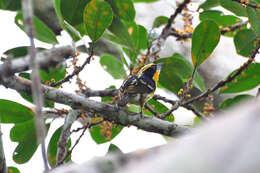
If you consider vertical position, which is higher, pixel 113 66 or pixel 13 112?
pixel 113 66

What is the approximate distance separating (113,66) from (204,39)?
100 cm

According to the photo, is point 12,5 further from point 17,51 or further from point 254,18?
point 254,18

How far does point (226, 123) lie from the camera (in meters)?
0.59

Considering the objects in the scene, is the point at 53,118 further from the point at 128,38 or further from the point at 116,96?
A: the point at 128,38

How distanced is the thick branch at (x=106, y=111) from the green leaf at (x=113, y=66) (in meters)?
0.91

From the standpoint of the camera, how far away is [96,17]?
7.72ft

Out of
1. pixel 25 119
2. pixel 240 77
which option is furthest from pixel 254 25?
pixel 25 119

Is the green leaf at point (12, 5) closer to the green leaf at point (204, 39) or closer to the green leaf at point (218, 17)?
the green leaf at point (204, 39)

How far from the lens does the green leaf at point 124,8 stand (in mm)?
2617

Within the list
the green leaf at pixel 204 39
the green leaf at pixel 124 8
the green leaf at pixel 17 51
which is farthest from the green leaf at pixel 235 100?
the green leaf at pixel 17 51

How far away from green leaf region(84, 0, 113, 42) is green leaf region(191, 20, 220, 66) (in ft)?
1.97

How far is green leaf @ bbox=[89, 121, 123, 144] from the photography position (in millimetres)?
2689

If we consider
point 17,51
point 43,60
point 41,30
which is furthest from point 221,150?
point 41,30

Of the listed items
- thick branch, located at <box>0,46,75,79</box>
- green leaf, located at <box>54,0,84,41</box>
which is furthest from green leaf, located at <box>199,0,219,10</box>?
thick branch, located at <box>0,46,75,79</box>
